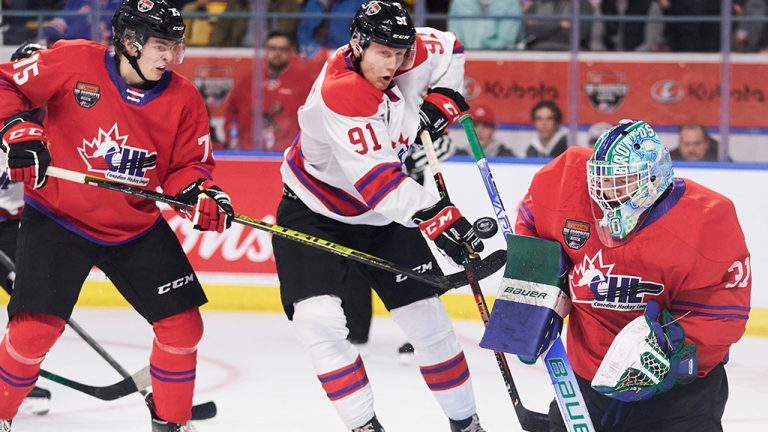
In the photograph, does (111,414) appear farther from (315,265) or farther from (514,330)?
(514,330)

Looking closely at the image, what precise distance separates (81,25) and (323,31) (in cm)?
118

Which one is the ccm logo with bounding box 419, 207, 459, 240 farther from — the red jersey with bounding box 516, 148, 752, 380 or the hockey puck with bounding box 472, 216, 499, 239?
the red jersey with bounding box 516, 148, 752, 380

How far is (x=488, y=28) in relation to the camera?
6.04 metres

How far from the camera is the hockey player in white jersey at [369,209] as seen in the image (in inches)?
122

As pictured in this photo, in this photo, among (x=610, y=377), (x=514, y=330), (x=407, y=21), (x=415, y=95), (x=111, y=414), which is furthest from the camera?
(x=111, y=414)

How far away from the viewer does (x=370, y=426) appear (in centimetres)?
320

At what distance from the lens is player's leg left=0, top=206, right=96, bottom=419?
3209 mm

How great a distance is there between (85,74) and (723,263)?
1.69 metres

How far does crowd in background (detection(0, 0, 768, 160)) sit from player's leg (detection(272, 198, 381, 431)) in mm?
2700

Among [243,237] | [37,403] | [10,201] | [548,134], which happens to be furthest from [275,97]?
[37,403]

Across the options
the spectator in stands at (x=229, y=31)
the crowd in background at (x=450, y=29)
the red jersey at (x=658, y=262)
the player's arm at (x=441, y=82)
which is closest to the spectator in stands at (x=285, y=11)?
the crowd in background at (x=450, y=29)

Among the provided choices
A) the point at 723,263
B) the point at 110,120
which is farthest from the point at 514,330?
the point at 110,120

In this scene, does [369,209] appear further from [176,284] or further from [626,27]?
[626,27]

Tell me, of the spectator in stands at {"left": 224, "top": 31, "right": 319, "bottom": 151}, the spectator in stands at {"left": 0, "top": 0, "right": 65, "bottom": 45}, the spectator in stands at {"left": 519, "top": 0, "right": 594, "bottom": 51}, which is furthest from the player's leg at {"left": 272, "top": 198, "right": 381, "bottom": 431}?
the spectator in stands at {"left": 0, "top": 0, "right": 65, "bottom": 45}
